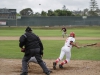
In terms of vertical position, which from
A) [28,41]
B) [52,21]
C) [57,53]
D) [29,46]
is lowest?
[52,21]

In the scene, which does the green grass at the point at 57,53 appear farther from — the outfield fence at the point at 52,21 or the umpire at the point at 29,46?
the outfield fence at the point at 52,21

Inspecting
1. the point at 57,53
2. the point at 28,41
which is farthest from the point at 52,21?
the point at 28,41

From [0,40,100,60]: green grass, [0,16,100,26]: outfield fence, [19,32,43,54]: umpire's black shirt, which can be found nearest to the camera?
[19,32,43,54]: umpire's black shirt

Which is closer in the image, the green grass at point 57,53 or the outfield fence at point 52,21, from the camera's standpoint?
A: the green grass at point 57,53

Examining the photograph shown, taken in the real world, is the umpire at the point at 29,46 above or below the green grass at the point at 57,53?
above

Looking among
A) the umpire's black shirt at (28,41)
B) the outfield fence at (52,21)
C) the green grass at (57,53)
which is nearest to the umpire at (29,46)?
the umpire's black shirt at (28,41)

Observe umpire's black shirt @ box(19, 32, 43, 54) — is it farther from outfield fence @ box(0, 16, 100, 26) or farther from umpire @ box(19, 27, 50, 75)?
outfield fence @ box(0, 16, 100, 26)

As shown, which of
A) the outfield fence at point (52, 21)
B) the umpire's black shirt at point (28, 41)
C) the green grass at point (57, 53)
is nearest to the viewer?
the umpire's black shirt at point (28, 41)

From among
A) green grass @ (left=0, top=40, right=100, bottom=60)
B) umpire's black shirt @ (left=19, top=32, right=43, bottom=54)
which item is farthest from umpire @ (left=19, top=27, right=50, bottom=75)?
green grass @ (left=0, top=40, right=100, bottom=60)

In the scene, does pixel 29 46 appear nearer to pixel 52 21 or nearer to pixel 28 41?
pixel 28 41

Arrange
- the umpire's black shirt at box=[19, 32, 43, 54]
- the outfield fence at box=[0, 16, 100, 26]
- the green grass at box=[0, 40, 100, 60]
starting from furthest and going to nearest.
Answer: the outfield fence at box=[0, 16, 100, 26] → the green grass at box=[0, 40, 100, 60] → the umpire's black shirt at box=[19, 32, 43, 54]

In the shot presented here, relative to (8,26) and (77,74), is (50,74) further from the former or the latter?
(8,26)

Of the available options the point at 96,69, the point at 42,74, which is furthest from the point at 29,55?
the point at 96,69

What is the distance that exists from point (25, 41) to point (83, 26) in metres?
63.0
